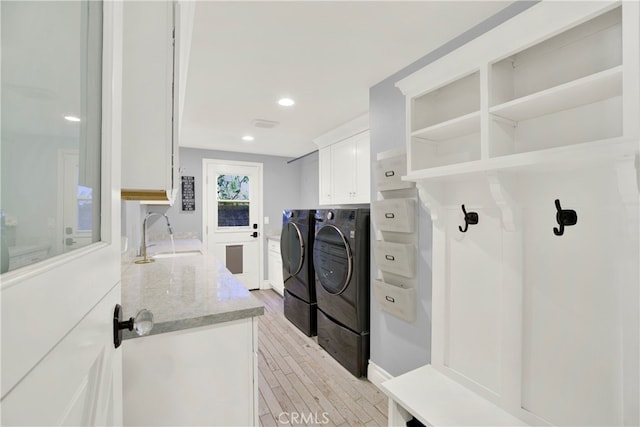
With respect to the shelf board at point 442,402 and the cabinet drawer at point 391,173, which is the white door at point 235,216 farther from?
the shelf board at point 442,402

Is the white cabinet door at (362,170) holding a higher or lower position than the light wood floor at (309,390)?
higher

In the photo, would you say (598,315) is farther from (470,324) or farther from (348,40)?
(348,40)

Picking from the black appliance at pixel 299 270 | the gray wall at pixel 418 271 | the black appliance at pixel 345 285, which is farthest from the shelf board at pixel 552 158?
the black appliance at pixel 299 270

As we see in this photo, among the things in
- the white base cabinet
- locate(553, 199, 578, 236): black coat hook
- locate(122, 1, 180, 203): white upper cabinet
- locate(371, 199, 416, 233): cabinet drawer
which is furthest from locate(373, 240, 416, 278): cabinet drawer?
locate(122, 1, 180, 203): white upper cabinet

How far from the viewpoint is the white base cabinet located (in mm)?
981

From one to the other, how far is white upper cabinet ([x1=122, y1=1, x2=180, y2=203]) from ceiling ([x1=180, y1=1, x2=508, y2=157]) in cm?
42

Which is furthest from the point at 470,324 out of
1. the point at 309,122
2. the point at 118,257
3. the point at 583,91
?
the point at 309,122

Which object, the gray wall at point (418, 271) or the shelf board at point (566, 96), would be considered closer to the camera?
the shelf board at point (566, 96)

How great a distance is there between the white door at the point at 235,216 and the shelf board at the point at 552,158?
3.77 m

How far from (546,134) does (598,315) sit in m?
0.74

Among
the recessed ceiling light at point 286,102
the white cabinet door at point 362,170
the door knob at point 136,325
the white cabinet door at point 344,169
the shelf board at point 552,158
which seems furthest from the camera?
the white cabinet door at point 344,169

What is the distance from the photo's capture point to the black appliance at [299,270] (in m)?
2.96

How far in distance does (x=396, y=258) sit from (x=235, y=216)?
339 cm

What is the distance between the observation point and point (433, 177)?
146 centimetres
